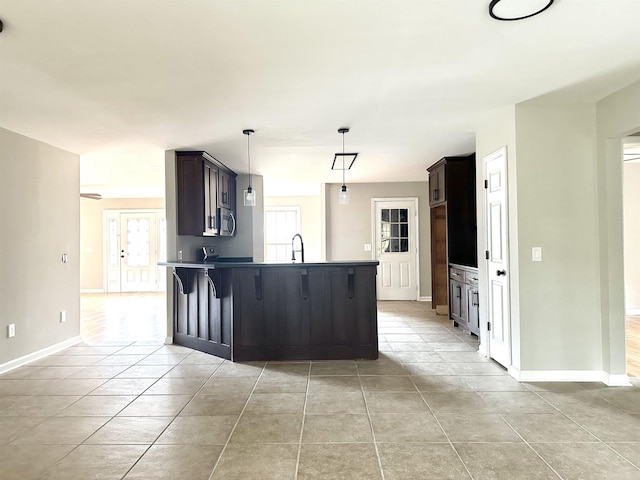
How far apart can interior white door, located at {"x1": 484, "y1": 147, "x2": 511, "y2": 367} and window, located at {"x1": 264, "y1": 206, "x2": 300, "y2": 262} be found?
6.68 m

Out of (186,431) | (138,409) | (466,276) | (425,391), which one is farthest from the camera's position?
(466,276)

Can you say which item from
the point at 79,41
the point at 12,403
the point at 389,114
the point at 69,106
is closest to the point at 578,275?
the point at 389,114

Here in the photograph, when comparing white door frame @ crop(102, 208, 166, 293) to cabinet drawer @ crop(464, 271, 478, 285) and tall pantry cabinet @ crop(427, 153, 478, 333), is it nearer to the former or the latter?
tall pantry cabinet @ crop(427, 153, 478, 333)

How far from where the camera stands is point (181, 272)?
487cm

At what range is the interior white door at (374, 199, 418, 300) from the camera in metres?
8.09

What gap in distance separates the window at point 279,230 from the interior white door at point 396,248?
2.96m

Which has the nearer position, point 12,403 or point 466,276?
point 12,403

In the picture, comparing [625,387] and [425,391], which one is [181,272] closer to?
[425,391]

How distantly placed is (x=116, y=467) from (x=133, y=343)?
3090 mm

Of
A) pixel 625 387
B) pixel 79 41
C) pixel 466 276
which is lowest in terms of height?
pixel 625 387

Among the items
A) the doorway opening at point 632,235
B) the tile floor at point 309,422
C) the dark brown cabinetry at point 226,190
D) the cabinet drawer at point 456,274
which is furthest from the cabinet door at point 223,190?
the doorway opening at point 632,235

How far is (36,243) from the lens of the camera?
4477 millimetres

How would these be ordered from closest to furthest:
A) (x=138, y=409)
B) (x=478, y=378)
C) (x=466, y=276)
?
1. (x=138, y=409)
2. (x=478, y=378)
3. (x=466, y=276)

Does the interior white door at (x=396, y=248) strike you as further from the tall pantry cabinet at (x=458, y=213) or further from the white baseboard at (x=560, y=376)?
the white baseboard at (x=560, y=376)
